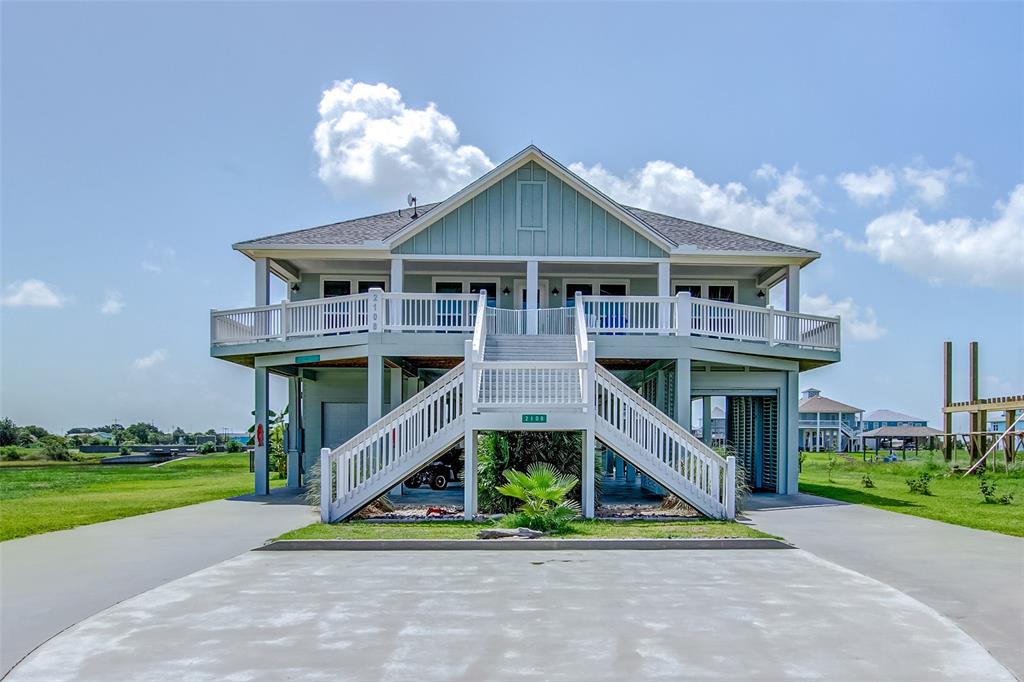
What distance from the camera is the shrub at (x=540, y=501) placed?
12.2 metres

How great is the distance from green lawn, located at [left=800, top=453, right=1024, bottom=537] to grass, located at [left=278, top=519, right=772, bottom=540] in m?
4.64

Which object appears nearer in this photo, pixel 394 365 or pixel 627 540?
pixel 627 540

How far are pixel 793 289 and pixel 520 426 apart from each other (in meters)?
10.6

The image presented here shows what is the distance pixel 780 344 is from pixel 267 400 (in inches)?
501

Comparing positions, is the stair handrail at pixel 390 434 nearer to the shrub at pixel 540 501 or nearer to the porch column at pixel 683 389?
the shrub at pixel 540 501

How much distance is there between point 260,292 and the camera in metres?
20.9

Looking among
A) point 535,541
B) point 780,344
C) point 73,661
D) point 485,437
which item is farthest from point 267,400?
point 73,661

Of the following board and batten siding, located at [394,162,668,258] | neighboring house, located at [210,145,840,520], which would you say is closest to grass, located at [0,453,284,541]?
neighboring house, located at [210,145,840,520]

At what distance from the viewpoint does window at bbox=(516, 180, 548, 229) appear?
68.6ft

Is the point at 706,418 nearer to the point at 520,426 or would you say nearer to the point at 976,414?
the point at 520,426

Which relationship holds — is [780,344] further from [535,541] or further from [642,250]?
[535,541]

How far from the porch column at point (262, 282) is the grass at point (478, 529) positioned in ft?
29.5

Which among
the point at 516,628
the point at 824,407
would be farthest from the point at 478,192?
the point at 824,407

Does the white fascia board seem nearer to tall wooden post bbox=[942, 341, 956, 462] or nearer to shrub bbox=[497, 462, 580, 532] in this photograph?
shrub bbox=[497, 462, 580, 532]
